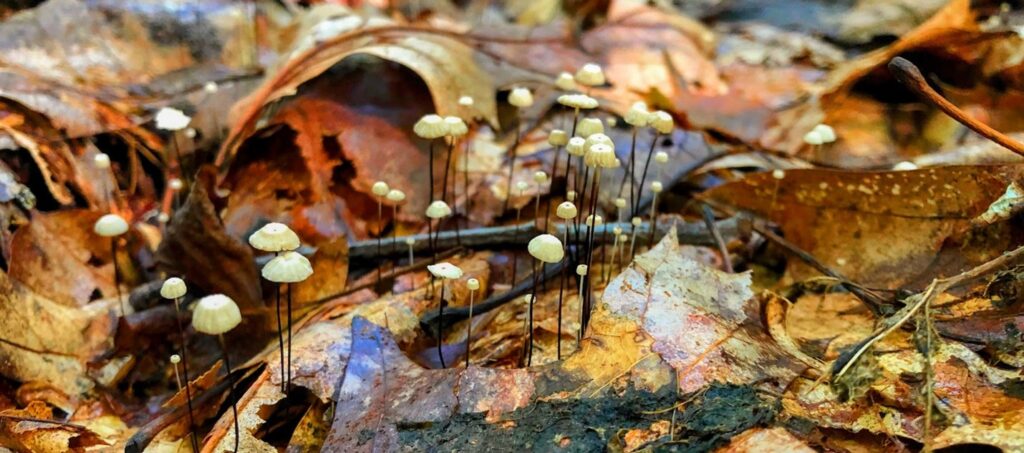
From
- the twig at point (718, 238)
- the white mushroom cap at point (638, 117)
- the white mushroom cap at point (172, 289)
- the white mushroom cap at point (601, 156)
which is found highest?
the white mushroom cap at point (601, 156)

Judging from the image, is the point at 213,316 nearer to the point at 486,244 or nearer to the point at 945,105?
the point at 486,244

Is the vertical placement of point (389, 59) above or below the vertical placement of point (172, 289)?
above

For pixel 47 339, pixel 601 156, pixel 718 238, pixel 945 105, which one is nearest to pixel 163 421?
pixel 47 339

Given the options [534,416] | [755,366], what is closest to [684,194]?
[755,366]

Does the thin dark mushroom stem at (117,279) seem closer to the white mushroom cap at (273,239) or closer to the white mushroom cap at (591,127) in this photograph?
the white mushroom cap at (273,239)

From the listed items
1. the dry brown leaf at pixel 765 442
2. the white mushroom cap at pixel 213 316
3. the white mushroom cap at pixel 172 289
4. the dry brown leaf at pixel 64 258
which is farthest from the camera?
the dry brown leaf at pixel 64 258

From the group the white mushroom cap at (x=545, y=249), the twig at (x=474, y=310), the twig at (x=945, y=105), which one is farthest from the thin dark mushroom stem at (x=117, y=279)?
the twig at (x=945, y=105)

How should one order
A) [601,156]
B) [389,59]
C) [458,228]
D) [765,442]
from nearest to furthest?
[765,442]
[601,156]
[458,228]
[389,59]

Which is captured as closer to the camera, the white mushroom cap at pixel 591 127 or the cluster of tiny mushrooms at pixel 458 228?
the cluster of tiny mushrooms at pixel 458 228

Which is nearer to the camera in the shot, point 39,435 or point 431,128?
point 39,435

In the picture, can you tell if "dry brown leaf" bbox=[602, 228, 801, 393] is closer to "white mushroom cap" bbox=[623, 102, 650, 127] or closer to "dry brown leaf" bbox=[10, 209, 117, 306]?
"white mushroom cap" bbox=[623, 102, 650, 127]
